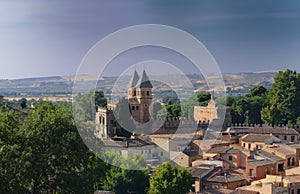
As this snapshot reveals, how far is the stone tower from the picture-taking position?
4656 cm

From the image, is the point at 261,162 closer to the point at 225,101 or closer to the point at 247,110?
the point at 247,110

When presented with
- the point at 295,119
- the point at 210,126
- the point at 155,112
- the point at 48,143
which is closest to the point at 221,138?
the point at 210,126

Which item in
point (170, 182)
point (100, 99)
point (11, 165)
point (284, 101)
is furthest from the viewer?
point (100, 99)

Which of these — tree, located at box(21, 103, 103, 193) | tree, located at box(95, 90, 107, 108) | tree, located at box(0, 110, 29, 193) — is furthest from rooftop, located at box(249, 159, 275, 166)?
tree, located at box(95, 90, 107, 108)

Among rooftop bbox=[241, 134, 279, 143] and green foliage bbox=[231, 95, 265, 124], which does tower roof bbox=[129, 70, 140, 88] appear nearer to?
green foliage bbox=[231, 95, 265, 124]

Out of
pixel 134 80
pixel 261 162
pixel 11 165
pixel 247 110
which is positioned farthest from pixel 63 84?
pixel 11 165

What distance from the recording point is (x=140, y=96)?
47.6 m

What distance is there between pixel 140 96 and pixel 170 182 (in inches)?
967

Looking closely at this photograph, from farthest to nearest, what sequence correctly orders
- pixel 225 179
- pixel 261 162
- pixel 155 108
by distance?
pixel 155 108 < pixel 261 162 < pixel 225 179

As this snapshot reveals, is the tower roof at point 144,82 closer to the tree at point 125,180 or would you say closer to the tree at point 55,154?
the tree at point 125,180

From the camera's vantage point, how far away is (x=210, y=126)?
44406mm

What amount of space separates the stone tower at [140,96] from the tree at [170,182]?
73.2 feet

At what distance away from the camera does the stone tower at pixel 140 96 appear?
46562 millimetres

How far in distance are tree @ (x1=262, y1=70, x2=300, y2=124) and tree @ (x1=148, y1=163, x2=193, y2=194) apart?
2232 centimetres
